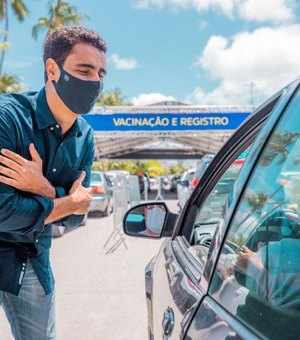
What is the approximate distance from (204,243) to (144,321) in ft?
7.66

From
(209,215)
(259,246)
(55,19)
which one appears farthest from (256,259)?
(55,19)

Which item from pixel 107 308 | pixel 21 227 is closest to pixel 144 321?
pixel 107 308

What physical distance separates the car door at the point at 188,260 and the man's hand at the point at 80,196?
0.49m

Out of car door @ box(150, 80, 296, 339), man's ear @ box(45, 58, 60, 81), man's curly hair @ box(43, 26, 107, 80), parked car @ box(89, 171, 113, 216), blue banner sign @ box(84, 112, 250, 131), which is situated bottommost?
parked car @ box(89, 171, 113, 216)

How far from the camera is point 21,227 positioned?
5.64 feet

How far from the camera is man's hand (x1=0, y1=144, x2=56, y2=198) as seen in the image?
1.69 m

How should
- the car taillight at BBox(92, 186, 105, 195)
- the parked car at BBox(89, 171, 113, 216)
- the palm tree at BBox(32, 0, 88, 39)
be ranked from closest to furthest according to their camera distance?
1. the car taillight at BBox(92, 186, 105, 195)
2. the parked car at BBox(89, 171, 113, 216)
3. the palm tree at BBox(32, 0, 88, 39)

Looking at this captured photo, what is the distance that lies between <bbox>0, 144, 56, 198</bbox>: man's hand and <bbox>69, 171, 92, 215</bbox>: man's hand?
0.49 feet

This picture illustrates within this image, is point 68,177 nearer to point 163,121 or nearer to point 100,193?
point 100,193

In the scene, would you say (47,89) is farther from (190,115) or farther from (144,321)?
(190,115)

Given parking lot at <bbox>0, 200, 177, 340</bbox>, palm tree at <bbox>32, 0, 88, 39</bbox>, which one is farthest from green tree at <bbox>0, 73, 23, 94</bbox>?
parking lot at <bbox>0, 200, 177, 340</bbox>

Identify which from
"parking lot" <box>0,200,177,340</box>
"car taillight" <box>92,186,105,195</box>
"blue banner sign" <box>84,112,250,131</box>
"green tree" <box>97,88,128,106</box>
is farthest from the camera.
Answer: "green tree" <box>97,88,128,106</box>

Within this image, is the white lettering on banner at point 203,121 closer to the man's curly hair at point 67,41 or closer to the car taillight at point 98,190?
the car taillight at point 98,190

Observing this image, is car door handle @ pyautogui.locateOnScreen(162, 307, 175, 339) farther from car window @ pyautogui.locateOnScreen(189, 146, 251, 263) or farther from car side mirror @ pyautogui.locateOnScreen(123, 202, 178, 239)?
car side mirror @ pyautogui.locateOnScreen(123, 202, 178, 239)
